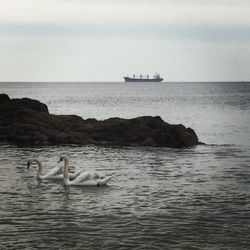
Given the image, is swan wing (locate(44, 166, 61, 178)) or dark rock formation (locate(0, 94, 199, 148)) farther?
dark rock formation (locate(0, 94, 199, 148))

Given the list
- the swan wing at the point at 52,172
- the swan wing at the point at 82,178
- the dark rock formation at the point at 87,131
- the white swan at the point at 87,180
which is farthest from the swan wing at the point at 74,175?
the dark rock formation at the point at 87,131

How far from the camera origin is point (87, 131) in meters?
41.4

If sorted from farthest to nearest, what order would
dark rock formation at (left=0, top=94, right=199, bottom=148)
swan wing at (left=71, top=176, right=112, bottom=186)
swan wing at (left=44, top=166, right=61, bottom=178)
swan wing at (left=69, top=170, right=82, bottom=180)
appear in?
1. dark rock formation at (left=0, top=94, right=199, bottom=148)
2. swan wing at (left=69, top=170, right=82, bottom=180)
3. swan wing at (left=44, top=166, right=61, bottom=178)
4. swan wing at (left=71, top=176, right=112, bottom=186)

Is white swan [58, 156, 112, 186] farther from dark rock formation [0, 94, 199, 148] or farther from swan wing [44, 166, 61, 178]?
dark rock formation [0, 94, 199, 148]

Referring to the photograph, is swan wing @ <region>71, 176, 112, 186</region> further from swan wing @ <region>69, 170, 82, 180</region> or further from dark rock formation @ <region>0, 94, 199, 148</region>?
dark rock formation @ <region>0, 94, 199, 148</region>

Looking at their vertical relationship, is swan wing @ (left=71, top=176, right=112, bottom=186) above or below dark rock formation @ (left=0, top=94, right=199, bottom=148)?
below

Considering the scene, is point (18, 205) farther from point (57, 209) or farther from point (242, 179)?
point (242, 179)

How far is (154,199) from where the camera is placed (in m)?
20.8

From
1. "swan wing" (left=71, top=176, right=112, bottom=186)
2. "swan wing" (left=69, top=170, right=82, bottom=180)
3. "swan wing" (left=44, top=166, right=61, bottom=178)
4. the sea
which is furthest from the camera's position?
"swan wing" (left=69, top=170, right=82, bottom=180)

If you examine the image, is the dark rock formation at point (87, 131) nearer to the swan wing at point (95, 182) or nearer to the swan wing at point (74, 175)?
the swan wing at point (74, 175)

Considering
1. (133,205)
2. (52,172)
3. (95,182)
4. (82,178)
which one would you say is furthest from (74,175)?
(133,205)

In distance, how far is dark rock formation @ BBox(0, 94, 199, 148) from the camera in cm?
3872

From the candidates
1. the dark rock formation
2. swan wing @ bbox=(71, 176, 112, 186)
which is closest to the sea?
swan wing @ bbox=(71, 176, 112, 186)

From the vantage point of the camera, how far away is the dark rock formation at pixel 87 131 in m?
38.7
